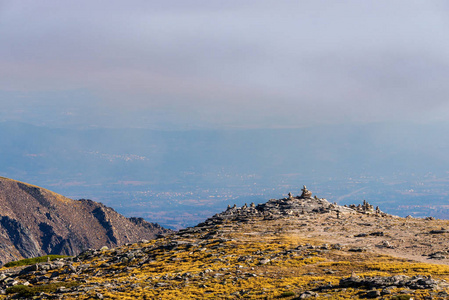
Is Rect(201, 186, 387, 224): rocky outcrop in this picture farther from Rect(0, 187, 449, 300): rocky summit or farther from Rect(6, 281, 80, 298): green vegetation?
Rect(6, 281, 80, 298): green vegetation

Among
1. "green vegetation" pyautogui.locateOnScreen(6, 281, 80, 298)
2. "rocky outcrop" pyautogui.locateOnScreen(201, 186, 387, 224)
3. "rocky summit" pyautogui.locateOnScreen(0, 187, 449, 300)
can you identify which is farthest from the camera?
"rocky outcrop" pyautogui.locateOnScreen(201, 186, 387, 224)

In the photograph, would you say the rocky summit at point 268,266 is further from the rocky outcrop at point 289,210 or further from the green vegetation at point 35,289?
the rocky outcrop at point 289,210

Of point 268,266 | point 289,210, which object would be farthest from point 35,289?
point 289,210

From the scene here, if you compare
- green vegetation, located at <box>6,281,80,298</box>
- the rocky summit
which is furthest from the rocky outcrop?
green vegetation, located at <box>6,281,80,298</box>

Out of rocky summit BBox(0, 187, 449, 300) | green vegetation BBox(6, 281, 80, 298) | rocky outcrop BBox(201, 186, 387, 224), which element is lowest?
green vegetation BBox(6, 281, 80, 298)

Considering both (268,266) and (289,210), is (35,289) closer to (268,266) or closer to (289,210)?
(268,266)

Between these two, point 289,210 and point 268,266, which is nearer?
point 268,266

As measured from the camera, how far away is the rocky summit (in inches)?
1476

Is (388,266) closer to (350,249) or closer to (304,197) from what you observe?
(350,249)

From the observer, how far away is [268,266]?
1871 inches

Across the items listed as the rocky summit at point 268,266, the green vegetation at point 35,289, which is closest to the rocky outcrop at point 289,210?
the rocky summit at point 268,266

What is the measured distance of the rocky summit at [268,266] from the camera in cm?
3750

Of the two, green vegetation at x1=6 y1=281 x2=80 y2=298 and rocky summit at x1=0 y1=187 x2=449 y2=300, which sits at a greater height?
rocky summit at x1=0 y1=187 x2=449 y2=300

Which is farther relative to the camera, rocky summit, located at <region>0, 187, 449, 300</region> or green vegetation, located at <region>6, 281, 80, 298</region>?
green vegetation, located at <region>6, 281, 80, 298</region>
